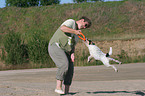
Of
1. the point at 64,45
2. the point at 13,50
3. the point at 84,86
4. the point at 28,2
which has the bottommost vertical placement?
the point at 84,86

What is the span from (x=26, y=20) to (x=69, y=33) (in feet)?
137

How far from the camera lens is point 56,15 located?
47.7m

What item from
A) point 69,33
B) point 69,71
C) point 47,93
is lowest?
point 47,93

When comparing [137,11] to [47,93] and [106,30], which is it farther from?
[47,93]

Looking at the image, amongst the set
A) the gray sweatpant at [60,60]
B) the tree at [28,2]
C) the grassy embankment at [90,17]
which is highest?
the tree at [28,2]

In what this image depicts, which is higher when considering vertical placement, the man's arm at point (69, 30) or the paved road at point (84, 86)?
the man's arm at point (69, 30)

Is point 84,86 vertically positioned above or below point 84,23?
below

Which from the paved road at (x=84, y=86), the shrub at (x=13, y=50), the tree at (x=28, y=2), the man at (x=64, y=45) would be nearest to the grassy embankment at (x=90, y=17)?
the shrub at (x=13, y=50)

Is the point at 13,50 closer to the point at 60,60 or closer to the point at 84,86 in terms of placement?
the point at 84,86

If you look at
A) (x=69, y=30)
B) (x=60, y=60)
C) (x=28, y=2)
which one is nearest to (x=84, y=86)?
(x=60, y=60)

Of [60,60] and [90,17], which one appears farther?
[90,17]

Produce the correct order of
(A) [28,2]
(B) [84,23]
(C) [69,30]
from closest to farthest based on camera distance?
(C) [69,30], (B) [84,23], (A) [28,2]

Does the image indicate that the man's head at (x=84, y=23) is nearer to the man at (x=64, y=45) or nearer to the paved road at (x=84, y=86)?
the man at (x=64, y=45)

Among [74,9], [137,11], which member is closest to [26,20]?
[74,9]
